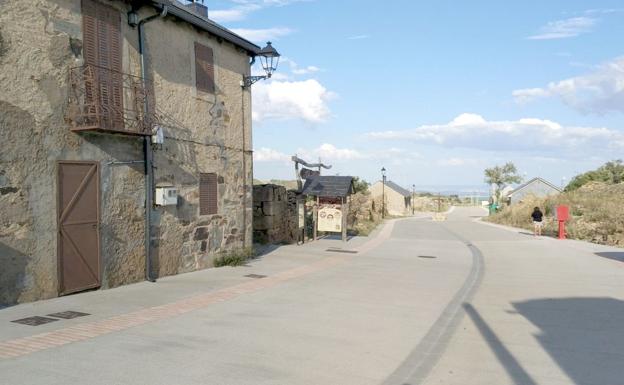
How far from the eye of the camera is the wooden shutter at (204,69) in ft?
41.1

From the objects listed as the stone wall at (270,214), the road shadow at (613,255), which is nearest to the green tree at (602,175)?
the road shadow at (613,255)

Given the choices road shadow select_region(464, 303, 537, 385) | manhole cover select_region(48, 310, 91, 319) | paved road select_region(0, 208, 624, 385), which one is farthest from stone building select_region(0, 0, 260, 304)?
road shadow select_region(464, 303, 537, 385)

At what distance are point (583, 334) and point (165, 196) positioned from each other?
7.87 metres

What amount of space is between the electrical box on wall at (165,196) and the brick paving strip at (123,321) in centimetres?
225

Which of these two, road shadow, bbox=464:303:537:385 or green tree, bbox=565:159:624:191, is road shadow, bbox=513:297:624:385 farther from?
green tree, bbox=565:159:624:191

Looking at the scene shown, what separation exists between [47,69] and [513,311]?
8.50m

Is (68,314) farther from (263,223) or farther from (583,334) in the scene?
(263,223)

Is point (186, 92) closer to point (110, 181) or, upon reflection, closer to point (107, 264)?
point (110, 181)

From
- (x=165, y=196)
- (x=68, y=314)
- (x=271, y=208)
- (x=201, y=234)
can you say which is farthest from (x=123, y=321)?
(x=271, y=208)

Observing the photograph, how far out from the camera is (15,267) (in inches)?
312

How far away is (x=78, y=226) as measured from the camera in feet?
29.5

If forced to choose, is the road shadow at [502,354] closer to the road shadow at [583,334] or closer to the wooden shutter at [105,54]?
the road shadow at [583,334]

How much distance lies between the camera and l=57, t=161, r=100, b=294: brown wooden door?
871 centimetres

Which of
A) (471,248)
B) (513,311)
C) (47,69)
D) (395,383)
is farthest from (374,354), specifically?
(471,248)
